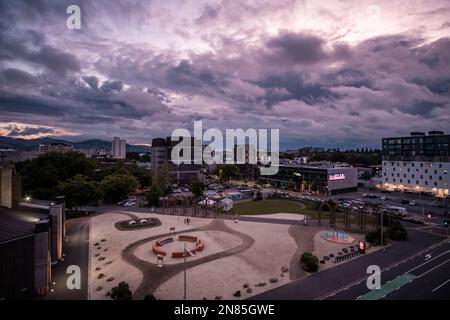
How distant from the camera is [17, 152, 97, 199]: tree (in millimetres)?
67562

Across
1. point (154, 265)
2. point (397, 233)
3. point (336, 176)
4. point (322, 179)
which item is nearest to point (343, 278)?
point (397, 233)

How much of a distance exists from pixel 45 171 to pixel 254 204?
206 ft

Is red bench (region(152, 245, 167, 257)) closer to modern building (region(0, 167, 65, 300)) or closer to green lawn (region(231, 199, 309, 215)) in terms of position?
modern building (region(0, 167, 65, 300))

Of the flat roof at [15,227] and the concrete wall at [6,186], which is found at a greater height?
the concrete wall at [6,186]

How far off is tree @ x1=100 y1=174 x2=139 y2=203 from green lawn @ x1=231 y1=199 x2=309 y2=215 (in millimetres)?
33985

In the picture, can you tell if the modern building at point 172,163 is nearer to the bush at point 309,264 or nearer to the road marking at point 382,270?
the bush at point 309,264

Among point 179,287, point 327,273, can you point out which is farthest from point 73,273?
point 327,273

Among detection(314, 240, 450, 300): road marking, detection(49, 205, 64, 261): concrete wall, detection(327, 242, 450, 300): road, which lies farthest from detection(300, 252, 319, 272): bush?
detection(49, 205, 64, 261): concrete wall

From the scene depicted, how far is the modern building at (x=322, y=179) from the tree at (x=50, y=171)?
80200 mm

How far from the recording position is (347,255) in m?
35.4

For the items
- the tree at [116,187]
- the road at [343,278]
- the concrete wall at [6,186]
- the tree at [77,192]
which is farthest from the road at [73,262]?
the tree at [116,187]

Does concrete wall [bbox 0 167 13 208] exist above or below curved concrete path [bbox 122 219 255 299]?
above

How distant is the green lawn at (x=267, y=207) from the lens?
2621 inches

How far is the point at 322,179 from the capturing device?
96562mm
